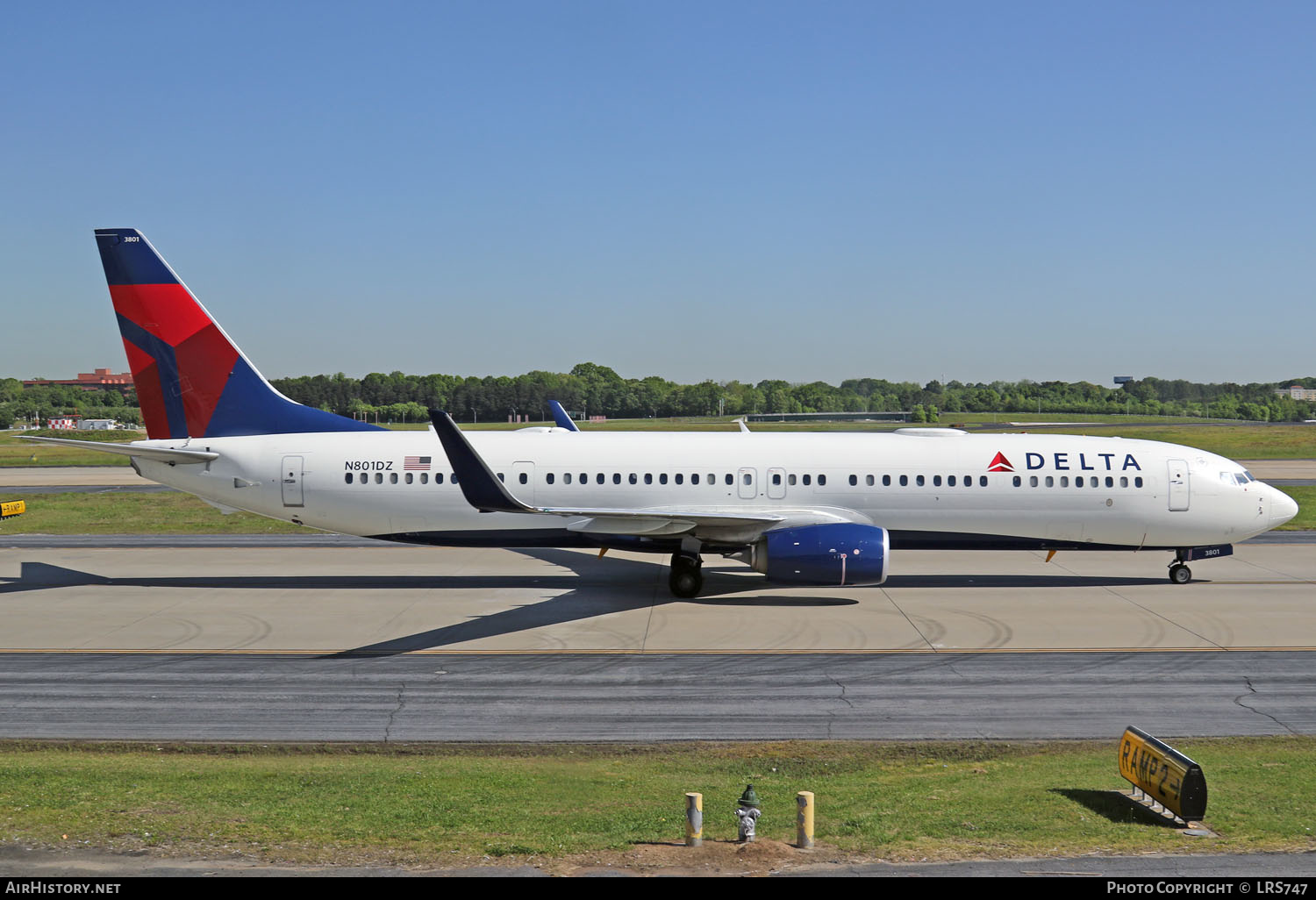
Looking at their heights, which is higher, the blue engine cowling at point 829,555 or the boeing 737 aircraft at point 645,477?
the boeing 737 aircraft at point 645,477

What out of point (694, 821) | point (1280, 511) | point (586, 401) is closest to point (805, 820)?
point (694, 821)

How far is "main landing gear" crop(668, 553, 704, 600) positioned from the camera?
27.0m

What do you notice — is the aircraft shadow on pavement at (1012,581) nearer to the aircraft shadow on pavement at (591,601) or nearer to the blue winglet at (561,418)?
the aircraft shadow on pavement at (591,601)

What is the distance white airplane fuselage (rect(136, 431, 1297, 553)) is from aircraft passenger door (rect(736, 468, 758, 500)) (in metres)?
0.03

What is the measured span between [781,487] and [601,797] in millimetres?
15675

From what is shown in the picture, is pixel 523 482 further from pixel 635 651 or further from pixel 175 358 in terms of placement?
pixel 175 358

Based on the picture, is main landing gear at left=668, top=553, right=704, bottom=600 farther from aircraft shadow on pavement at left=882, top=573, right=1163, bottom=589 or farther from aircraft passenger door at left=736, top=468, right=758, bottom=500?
aircraft shadow on pavement at left=882, top=573, right=1163, bottom=589

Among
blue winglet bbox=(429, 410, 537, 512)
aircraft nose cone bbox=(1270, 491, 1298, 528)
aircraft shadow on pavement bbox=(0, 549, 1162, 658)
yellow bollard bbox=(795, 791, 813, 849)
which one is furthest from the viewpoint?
aircraft nose cone bbox=(1270, 491, 1298, 528)

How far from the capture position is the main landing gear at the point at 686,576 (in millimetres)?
27047

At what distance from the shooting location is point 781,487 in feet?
91.1

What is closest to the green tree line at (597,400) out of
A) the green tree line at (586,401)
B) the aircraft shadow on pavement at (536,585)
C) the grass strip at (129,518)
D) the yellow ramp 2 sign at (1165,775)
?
the green tree line at (586,401)

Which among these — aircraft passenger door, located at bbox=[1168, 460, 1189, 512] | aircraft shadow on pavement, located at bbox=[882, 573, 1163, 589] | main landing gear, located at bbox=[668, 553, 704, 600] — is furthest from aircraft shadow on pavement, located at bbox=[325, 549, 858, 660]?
aircraft passenger door, located at bbox=[1168, 460, 1189, 512]

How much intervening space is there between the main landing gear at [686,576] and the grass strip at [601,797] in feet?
37.3
